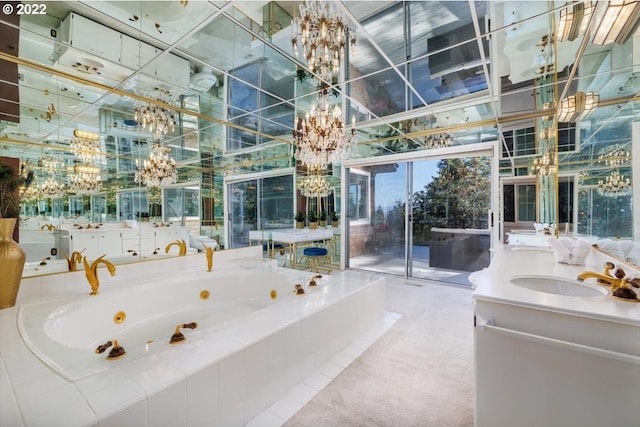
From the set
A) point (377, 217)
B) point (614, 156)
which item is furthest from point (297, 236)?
point (614, 156)

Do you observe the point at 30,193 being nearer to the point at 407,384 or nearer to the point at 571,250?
the point at 407,384

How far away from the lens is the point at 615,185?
5.59ft

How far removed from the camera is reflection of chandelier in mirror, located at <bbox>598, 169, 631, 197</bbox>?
5.25ft

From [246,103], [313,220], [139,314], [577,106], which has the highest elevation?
[246,103]

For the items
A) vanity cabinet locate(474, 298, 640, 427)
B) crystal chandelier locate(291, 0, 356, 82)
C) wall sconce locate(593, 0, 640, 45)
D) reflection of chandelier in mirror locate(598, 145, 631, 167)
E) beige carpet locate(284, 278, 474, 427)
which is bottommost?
beige carpet locate(284, 278, 474, 427)

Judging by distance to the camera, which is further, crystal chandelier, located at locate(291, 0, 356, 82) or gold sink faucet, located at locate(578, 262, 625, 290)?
crystal chandelier, located at locate(291, 0, 356, 82)

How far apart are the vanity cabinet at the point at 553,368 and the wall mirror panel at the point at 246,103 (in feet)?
3.29

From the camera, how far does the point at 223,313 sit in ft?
10.2

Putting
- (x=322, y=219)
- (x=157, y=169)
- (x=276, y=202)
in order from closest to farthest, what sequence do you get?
(x=157, y=169), (x=276, y=202), (x=322, y=219)

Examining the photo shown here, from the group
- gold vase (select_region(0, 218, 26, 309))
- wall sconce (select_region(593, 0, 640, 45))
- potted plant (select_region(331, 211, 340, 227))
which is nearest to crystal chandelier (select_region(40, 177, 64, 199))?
gold vase (select_region(0, 218, 26, 309))

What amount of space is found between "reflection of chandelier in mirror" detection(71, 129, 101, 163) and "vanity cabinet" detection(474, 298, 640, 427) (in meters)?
3.63

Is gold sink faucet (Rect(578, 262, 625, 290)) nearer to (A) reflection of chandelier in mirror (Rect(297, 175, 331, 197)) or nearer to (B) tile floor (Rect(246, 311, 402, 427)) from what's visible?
(B) tile floor (Rect(246, 311, 402, 427))

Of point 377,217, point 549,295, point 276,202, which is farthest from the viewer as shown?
point 276,202

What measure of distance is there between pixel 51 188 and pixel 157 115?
1428mm
